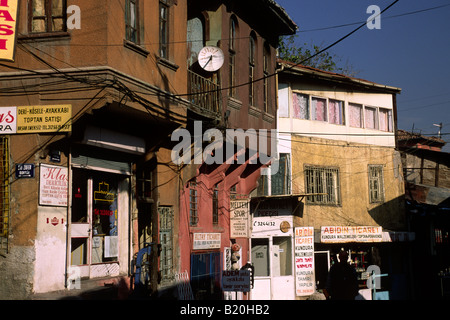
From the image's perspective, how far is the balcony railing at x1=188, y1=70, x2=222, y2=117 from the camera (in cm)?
1819

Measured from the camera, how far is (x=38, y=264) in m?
13.1

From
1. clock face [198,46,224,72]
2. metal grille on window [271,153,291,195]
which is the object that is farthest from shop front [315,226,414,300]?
clock face [198,46,224,72]

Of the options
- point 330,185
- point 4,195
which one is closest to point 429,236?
point 330,185

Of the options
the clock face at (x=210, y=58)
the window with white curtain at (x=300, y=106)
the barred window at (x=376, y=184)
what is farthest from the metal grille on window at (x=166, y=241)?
the barred window at (x=376, y=184)

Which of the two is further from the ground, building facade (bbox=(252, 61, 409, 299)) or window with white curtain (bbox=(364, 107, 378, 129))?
window with white curtain (bbox=(364, 107, 378, 129))

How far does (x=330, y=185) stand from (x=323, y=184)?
1.64ft

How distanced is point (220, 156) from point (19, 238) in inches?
377

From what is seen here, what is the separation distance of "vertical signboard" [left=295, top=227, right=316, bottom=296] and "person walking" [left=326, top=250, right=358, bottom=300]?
14834 mm

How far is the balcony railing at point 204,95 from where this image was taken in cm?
1819

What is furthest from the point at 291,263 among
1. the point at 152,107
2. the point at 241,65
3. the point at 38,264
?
the point at 38,264

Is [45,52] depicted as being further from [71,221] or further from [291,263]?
[291,263]

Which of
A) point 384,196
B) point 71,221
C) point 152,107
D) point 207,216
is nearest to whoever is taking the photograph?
point 71,221

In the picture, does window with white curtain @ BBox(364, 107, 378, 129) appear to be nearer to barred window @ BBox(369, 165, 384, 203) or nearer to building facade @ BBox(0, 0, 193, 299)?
barred window @ BBox(369, 165, 384, 203)
